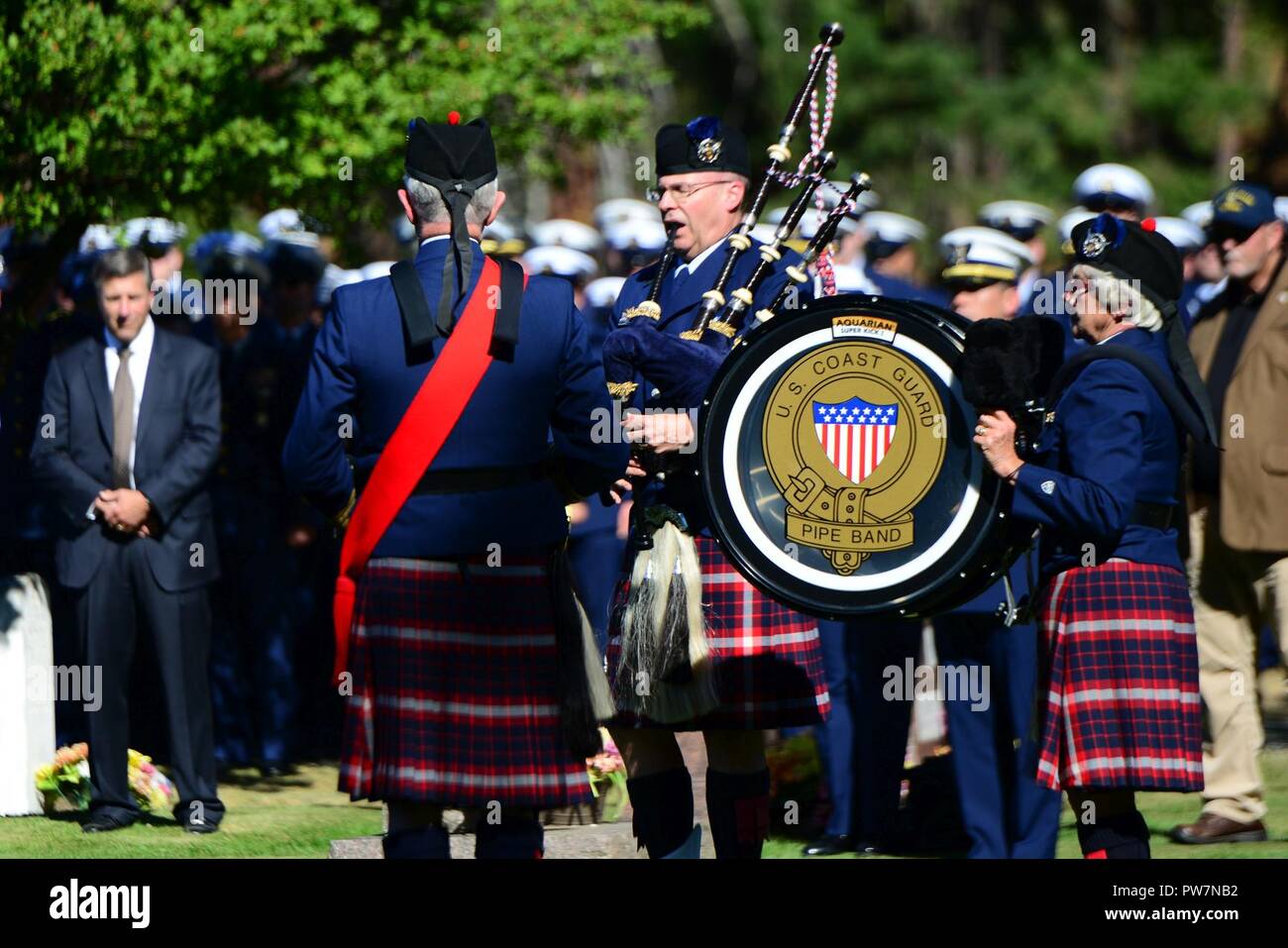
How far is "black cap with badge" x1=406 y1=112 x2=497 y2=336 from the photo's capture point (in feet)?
16.0

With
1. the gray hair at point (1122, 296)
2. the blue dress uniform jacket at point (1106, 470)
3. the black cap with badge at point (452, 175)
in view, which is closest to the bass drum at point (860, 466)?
the blue dress uniform jacket at point (1106, 470)

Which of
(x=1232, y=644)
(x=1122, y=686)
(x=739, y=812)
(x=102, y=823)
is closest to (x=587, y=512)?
(x=102, y=823)

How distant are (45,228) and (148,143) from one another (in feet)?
1.88

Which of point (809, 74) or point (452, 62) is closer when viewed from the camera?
point (809, 74)

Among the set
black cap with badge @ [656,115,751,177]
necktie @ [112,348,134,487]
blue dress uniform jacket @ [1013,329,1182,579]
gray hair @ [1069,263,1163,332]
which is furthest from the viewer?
necktie @ [112,348,134,487]

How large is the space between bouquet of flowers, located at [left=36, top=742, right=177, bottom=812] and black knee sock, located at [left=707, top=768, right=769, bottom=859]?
8.29 ft

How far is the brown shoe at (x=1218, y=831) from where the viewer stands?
6.75 m

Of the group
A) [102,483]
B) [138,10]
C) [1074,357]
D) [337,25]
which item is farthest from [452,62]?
[1074,357]

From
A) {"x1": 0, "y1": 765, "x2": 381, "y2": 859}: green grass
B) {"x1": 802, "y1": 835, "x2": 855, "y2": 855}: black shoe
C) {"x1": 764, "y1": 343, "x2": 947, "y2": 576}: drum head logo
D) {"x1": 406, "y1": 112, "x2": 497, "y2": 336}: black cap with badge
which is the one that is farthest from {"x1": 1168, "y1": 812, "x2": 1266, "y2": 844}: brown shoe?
{"x1": 406, "y1": 112, "x2": 497, "y2": 336}: black cap with badge

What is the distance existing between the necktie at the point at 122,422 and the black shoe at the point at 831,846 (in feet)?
8.45

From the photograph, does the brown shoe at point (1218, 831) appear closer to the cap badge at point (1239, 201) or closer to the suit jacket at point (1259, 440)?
the suit jacket at point (1259, 440)

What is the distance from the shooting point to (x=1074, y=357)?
5.05 meters

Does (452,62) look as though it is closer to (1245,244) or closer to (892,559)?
(1245,244)

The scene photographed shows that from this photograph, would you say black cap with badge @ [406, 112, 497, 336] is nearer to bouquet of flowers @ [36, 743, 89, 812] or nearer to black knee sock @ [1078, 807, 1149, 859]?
black knee sock @ [1078, 807, 1149, 859]
